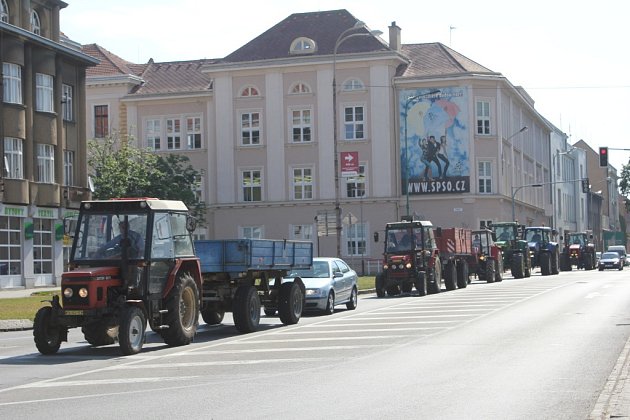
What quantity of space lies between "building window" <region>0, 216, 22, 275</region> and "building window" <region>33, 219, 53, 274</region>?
4.03 ft

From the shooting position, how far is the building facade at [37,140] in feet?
153

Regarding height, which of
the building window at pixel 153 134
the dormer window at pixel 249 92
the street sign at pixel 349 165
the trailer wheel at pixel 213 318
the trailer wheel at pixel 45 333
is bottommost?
the trailer wheel at pixel 213 318

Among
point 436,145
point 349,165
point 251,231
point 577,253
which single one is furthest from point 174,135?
point 349,165

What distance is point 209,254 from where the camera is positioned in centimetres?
2136

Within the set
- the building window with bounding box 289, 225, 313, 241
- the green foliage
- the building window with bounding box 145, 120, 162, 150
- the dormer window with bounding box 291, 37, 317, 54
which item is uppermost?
the dormer window with bounding box 291, 37, 317, 54

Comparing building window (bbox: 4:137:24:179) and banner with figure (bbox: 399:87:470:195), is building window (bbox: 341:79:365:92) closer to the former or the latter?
banner with figure (bbox: 399:87:470:195)

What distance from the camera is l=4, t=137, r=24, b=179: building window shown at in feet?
152

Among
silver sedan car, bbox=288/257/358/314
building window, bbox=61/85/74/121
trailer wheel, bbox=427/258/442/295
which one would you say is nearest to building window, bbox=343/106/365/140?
building window, bbox=61/85/74/121

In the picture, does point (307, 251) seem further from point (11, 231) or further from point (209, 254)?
point (11, 231)

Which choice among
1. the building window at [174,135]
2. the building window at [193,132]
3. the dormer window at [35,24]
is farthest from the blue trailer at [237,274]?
the building window at [174,135]

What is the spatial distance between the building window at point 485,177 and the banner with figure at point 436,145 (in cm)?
158

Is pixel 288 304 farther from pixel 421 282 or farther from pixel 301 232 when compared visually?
pixel 301 232

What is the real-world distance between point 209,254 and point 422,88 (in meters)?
50.0

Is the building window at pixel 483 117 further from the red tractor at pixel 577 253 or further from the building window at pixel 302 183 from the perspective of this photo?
the building window at pixel 302 183
